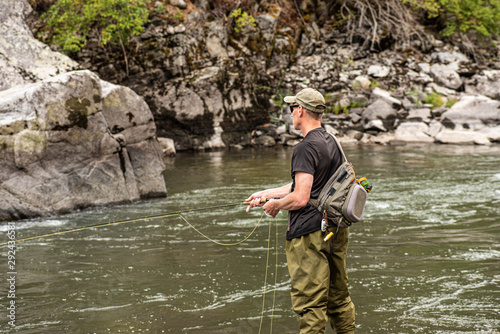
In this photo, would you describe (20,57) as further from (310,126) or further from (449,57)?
(449,57)

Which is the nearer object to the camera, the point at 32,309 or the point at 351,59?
the point at 32,309

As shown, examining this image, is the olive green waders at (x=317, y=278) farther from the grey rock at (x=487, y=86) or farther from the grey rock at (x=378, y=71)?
the grey rock at (x=487, y=86)

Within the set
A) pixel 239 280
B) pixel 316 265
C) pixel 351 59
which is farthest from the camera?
pixel 351 59

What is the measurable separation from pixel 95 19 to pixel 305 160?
1914cm

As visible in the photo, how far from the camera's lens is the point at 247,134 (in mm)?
21609

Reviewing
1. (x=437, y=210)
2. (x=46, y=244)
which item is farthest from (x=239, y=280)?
(x=437, y=210)

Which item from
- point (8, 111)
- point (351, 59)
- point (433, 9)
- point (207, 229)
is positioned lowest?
point (207, 229)

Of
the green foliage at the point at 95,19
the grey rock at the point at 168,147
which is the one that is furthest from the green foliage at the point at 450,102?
the green foliage at the point at 95,19

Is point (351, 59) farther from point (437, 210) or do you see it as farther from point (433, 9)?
point (437, 210)

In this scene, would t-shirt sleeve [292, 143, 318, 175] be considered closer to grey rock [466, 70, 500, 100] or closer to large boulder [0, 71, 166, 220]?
large boulder [0, 71, 166, 220]

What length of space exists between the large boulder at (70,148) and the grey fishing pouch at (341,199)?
6.68m

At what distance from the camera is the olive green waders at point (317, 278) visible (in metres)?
3.38

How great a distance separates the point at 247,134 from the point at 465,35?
14806 millimetres

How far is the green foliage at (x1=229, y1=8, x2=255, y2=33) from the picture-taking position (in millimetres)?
23881
